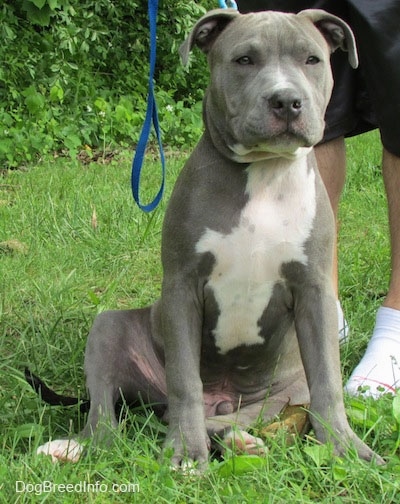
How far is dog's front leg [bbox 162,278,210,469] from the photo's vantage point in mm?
2701

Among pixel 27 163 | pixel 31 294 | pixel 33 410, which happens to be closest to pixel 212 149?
pixel 33 410

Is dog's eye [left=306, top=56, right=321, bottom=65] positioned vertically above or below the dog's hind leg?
above

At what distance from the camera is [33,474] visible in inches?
98.4

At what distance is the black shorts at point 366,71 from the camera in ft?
11.6

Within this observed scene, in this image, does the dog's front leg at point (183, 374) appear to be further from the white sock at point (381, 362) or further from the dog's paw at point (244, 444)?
the white sock at point (381, 362)

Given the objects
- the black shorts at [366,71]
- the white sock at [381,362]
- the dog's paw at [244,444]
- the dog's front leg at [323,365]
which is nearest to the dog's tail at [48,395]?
the dog's paw at [244,444]

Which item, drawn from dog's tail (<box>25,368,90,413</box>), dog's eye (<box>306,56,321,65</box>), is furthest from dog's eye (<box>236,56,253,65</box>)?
dog's tail (<box>25,368,90,413</box>)

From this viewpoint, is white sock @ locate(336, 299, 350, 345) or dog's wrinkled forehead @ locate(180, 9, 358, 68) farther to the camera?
white sock @ locate(336, 299, 350, 345)

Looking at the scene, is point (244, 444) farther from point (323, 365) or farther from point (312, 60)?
point (312, 60)

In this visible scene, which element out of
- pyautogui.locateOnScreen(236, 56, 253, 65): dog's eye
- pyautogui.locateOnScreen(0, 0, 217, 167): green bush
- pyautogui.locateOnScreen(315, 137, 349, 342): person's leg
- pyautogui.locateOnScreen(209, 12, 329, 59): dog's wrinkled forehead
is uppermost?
pyautogui.locateOnScreen(209, 12, 329, 59): dog's wrinkled forehead

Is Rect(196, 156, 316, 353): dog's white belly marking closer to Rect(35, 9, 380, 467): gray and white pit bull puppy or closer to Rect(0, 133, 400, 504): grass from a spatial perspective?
Rect(35, 9, 380, 467): gray and white pit bull puppy

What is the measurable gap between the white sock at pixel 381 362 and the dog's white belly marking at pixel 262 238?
1.83 ft

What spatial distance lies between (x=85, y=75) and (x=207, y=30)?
21.8 feet

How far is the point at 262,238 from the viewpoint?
2.87 m
